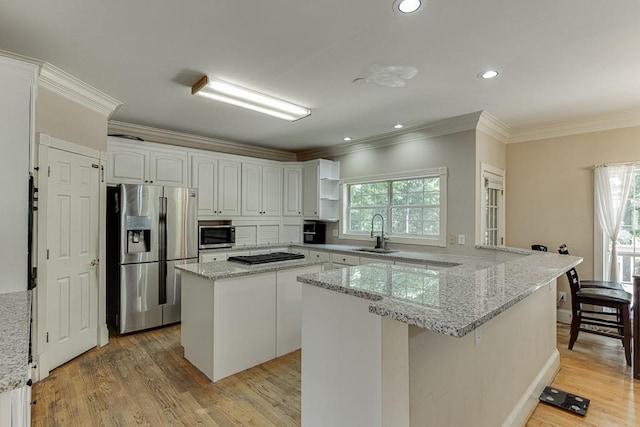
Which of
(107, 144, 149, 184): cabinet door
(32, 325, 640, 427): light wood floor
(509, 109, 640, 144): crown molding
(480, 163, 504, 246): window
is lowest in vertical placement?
(32, 325, 640, 427): light wood floor

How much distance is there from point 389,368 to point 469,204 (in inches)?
120

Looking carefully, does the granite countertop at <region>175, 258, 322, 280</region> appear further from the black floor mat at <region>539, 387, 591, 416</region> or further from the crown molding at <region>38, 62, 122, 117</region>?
the black floor mat at <region>539, 387, 591, 416</region>

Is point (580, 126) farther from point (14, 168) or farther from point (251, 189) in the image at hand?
point (14, 168)

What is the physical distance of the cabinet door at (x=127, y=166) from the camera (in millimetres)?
3690

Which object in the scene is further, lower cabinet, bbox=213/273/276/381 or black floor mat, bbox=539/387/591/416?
lower cabinet, bbox=213/273/276/381

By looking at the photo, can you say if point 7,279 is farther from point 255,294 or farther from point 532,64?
point 532,64

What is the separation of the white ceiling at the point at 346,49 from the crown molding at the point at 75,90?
0.10 m

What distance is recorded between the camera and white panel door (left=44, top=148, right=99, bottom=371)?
106 inches

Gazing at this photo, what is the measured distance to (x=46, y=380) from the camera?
2545 mm

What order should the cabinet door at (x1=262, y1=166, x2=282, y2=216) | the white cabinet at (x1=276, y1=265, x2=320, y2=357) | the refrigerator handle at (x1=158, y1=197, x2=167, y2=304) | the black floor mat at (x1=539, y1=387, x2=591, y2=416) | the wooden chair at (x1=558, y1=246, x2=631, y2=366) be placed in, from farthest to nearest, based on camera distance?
the cabinet door at (x1=262, y1=166, x2=282, y2=216)
the refrigerator handle at (x1=158, y1=197, x2=167, y2=304)
the white cabinet at (x1=276, y1=265, x2=320, y2=357)
the wooden chair at (x1=558, y1=246, x2=631, y2=366)
the black floor mat at (x1=539, y1=387, x2=591, y2=416)

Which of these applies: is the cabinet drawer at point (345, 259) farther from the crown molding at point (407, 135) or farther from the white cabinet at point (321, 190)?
the crown molding at point (407, 135)

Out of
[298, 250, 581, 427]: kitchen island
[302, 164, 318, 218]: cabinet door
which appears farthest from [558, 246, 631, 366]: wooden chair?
[302, 164, 318, 218]: cabinet door

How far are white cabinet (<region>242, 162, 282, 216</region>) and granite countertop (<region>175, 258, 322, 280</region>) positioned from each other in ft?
6.56

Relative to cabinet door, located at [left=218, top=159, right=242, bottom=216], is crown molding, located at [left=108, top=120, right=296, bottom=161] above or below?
above
